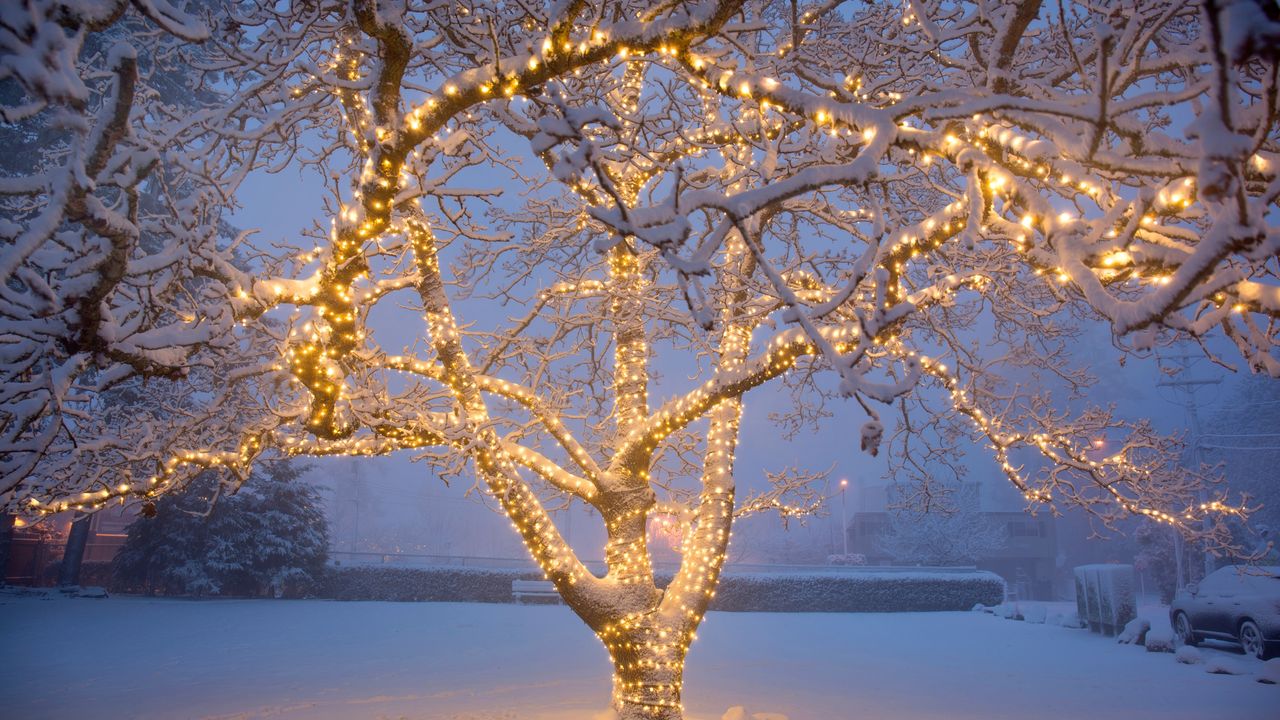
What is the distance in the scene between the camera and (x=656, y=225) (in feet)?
8.21

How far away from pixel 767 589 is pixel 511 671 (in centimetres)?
1288

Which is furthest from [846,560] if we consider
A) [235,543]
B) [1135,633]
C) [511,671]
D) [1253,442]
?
[235,543]

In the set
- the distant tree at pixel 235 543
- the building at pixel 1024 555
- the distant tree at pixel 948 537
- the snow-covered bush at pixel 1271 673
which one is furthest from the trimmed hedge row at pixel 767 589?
the building at pixel 1024 555

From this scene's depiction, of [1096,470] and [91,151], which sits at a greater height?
[91,151]

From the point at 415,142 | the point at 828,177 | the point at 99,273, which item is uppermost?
the point at 415,142

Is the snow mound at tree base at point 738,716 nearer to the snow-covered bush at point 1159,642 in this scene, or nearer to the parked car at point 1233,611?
the parked car at point 1233,611

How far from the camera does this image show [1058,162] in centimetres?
269

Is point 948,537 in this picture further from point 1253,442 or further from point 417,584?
point 417,584

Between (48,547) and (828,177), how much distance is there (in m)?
29.1

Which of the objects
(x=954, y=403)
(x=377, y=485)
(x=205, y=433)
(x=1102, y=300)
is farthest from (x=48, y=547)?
(x=377, y=485)

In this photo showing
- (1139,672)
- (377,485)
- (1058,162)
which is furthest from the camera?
(377,485)

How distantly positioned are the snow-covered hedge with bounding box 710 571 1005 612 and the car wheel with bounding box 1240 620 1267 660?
1023 centimetres

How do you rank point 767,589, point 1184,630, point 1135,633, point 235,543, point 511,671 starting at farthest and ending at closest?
point 767,589 → point 235,543 → point 1135,633 → point 1184,630 → point 511,671

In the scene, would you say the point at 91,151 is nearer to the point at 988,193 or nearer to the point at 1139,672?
the point at 988,193
